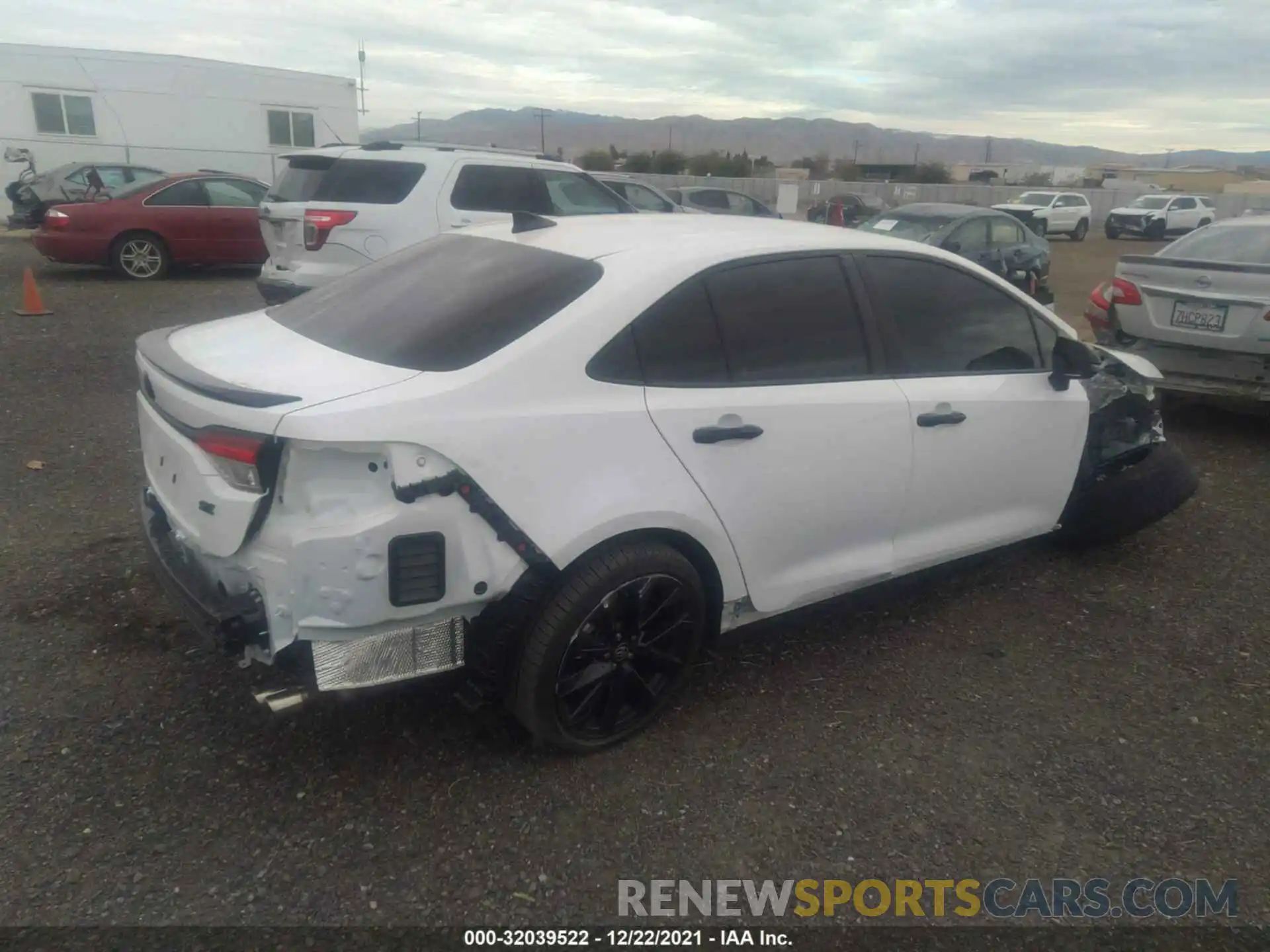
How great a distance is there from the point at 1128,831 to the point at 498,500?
2.12m

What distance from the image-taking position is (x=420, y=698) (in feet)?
10.7

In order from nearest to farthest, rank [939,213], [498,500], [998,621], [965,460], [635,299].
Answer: [498,500] → [635,299] → [965,460] → [998,621] → [939,213]

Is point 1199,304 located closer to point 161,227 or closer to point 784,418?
point 784,418

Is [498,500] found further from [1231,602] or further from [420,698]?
[1231,602]

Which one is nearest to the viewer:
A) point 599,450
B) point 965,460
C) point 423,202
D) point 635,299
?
point 599,450

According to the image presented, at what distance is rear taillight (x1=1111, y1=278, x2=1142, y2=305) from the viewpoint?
6480 mm

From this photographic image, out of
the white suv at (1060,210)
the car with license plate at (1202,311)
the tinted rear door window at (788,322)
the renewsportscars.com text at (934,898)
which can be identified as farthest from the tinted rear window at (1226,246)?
the white suv at (1060,210)

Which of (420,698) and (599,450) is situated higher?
(599,450)

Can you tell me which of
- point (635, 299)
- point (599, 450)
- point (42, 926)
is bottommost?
point (42, 926)

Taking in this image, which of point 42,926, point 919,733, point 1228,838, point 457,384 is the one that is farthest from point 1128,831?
point 42,926

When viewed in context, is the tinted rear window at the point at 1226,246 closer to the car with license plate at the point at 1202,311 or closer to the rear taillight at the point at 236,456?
the car with license plate at the point at 1202,311

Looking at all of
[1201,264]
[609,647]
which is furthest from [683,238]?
[1201,264]

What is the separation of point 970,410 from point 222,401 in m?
2.65

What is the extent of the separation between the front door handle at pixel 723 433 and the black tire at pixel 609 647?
0.35 m
